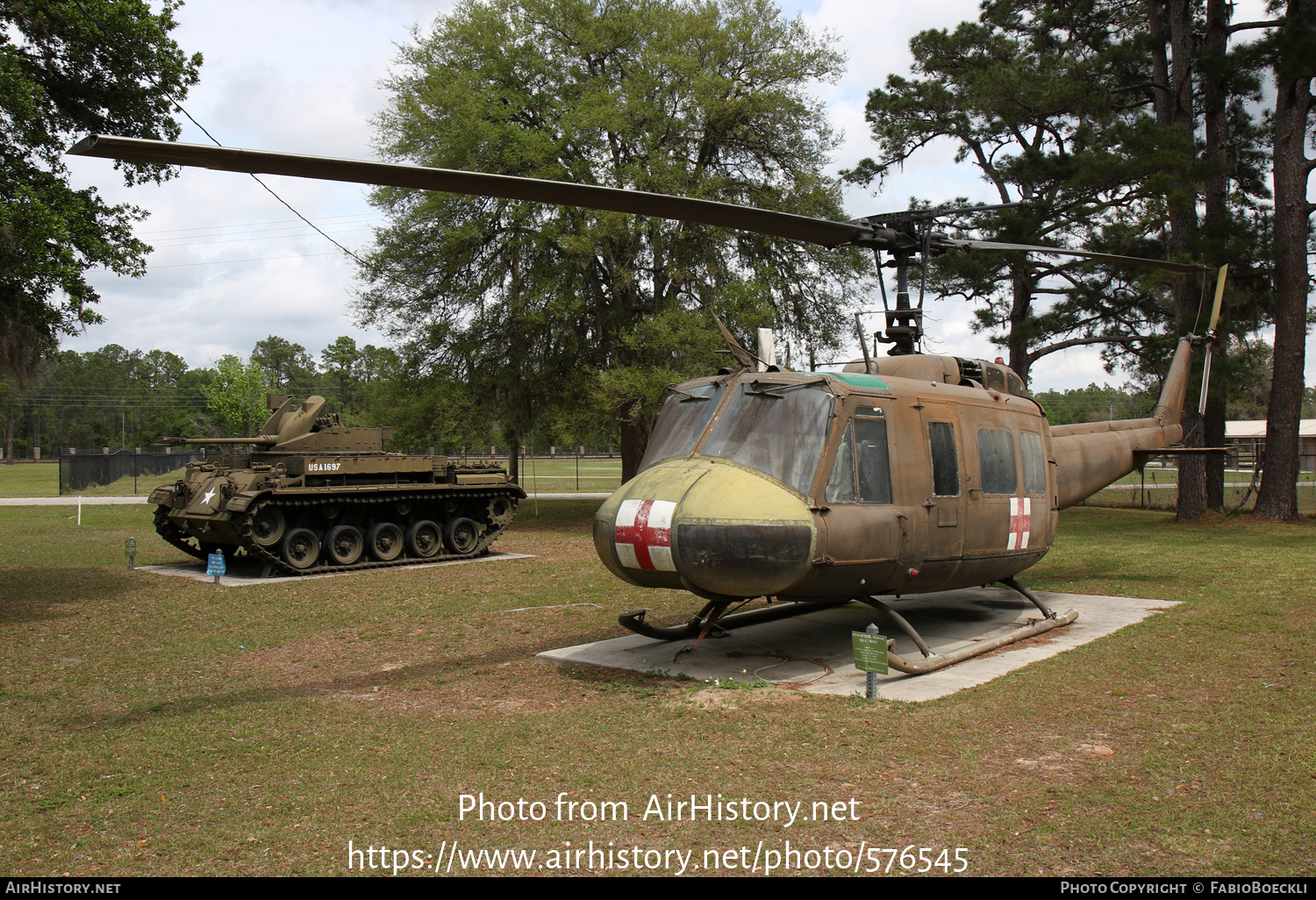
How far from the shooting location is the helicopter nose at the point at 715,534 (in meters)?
6.08

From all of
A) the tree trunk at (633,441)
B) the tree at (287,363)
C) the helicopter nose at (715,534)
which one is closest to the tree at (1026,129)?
the tree trunk at (633,441)

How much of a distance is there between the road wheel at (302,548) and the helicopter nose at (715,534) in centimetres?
857

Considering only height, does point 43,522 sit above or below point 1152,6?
below

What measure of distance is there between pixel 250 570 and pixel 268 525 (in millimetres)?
1231

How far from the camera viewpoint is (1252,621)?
343 inches

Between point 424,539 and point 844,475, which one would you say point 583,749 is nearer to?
point 844,475

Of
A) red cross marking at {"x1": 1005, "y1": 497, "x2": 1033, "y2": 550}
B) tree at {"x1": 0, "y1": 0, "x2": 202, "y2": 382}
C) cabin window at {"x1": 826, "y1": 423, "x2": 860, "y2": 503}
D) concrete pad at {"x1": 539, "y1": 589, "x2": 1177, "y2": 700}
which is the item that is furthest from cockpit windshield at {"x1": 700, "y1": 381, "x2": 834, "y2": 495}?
tree at {"x1": 0, "y1": 0, "x2": 202, "y2": 382}

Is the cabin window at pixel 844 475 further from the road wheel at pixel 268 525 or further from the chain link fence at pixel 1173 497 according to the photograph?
the chain link fence at pixel 1173 497

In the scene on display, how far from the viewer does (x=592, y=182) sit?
1961cm

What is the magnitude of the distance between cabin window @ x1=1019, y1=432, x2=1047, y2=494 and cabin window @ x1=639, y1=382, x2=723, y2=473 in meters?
3.17

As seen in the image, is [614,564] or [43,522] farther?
[43,522]

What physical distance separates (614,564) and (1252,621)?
20.9 feet
